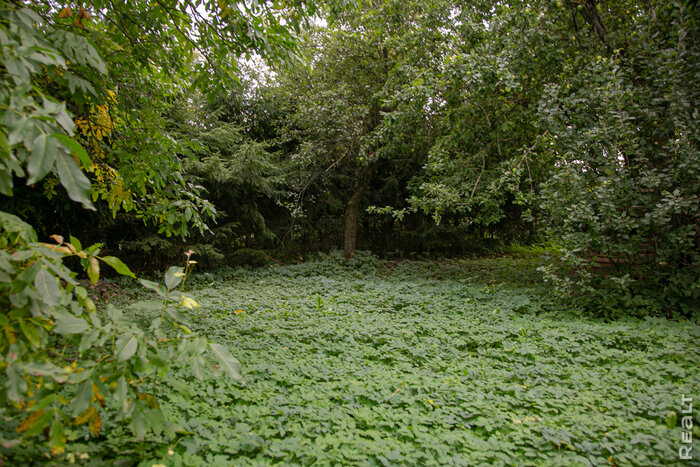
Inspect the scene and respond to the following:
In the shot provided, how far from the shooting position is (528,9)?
560cm

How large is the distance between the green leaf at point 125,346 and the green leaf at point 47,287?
26cm

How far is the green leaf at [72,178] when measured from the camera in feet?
3.76

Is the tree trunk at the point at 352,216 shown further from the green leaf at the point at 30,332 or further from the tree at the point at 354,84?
the green leaf at the point at 30,332

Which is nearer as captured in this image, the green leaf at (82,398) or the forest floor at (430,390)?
the green leaf at (82,398)

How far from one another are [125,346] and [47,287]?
339 millimetres

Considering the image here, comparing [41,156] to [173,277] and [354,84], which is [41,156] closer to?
[173,277]

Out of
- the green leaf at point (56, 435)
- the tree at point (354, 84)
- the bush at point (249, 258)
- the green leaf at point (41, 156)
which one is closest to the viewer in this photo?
the green leaf at point (41, 156)

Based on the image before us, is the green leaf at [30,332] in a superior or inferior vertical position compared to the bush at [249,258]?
superior

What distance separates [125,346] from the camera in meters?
1.41

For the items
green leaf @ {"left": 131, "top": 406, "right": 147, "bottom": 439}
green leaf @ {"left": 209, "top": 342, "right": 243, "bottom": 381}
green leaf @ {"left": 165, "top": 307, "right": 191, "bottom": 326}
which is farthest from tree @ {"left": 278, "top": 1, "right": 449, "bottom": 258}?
green leaf @ {"left": 131, "top": 406, "right": 147, "bottom": 439}

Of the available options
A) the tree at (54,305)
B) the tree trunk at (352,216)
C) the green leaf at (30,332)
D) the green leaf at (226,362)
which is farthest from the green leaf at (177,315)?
the tree trunk at (352,216)

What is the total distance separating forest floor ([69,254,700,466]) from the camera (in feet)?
6.45

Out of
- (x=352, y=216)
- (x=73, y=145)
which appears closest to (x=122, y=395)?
(x=73, y=145)

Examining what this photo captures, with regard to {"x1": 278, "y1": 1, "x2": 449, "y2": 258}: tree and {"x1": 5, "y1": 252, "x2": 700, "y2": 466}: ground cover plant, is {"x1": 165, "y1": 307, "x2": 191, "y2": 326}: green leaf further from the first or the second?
{"x1": 278, "y1": 1, "x2": 449, "y2": 258}: tree
